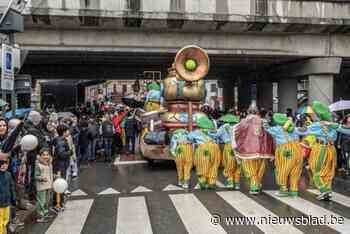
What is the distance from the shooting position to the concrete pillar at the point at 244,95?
32.4 metres

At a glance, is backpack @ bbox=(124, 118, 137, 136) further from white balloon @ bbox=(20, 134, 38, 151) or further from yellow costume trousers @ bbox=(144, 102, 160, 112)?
white balloon @ bbox=(20, 134, 38, 151)

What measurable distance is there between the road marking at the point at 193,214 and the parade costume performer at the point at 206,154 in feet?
2.39

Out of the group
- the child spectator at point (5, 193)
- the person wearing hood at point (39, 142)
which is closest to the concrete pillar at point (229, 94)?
the person wearing hood at point (39, 142)

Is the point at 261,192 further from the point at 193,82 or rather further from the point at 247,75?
the point at 247,75

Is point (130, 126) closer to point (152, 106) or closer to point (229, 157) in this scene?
point (152, 106)

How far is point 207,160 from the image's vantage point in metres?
10.1

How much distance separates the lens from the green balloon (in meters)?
13.9

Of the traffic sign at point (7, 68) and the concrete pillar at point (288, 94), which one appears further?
the concrete pillar at point (288, 94)

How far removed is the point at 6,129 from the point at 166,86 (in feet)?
25.1

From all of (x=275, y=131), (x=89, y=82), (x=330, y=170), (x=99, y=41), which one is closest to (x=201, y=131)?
(x=275, y=131)

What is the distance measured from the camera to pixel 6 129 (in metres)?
7.59

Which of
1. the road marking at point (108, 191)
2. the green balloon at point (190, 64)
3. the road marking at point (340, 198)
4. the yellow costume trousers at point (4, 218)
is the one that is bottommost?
the road marking at point (108, 191)

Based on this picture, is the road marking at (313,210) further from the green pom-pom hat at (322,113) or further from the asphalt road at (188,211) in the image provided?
the green pom-pom hat at (322,113)

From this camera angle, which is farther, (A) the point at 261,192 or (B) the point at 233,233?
(A) the point at 261,192
